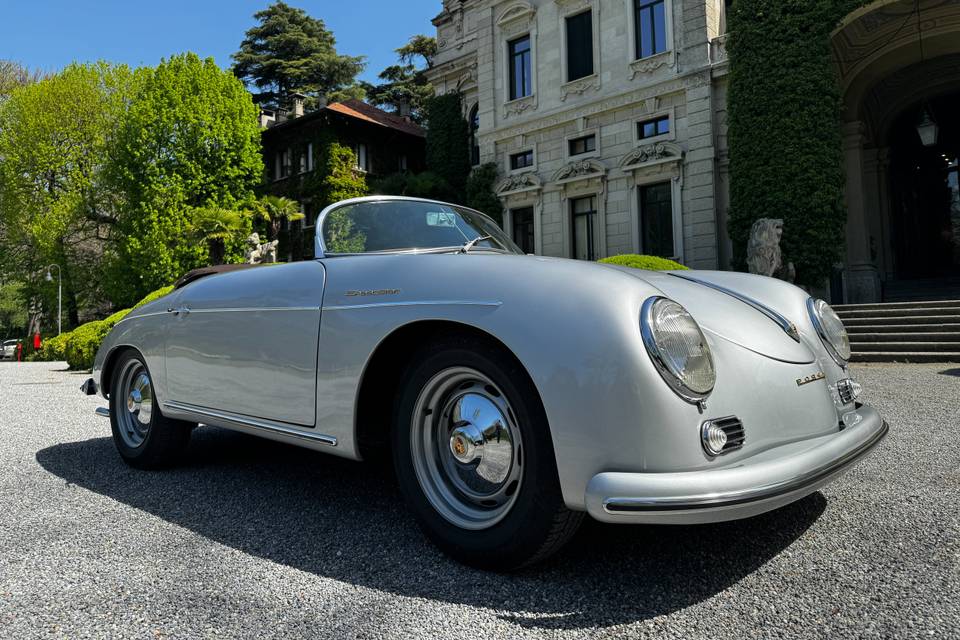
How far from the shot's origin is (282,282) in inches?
111

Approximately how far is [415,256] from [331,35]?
45351mm

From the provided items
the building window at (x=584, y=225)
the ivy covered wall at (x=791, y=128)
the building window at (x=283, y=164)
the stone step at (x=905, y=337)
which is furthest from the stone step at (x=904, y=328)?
the building window at (x=283, y=164)

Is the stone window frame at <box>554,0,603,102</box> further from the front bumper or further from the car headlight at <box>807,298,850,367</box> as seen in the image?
the front bumper

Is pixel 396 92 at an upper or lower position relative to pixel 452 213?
upper

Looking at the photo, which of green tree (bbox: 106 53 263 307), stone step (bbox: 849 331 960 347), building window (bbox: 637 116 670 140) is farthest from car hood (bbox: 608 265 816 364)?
green tree (bbox: 106 53 263 307)

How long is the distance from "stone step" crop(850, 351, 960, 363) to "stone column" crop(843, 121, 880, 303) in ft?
20.3

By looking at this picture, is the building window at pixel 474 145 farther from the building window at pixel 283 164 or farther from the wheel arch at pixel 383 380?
the wheel arch at pixel 383 380

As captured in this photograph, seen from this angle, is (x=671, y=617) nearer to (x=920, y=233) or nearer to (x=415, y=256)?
(x=415, y=256)

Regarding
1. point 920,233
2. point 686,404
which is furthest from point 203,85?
point 686,404

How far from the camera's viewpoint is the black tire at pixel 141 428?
11.6 feet

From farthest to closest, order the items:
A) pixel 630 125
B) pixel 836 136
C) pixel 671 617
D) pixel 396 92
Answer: pixel 396 92
pixel 630 125
pixel 836 136
pixel 671 617

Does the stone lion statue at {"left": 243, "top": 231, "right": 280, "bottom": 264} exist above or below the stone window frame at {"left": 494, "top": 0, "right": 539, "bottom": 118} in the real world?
below

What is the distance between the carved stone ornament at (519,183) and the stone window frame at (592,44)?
103 inches

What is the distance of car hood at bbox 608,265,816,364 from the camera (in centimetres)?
210
